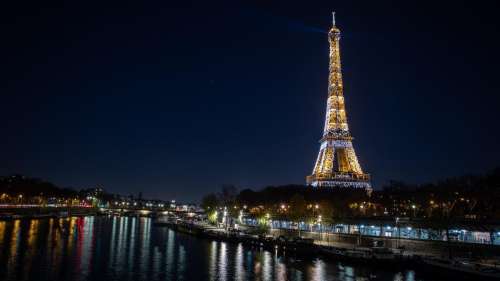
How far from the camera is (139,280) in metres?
39.4

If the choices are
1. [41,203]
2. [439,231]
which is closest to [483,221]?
[439,231]

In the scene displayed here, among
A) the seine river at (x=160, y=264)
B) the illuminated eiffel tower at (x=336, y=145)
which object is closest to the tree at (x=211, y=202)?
the illuminated eiffel tower at (x=336, y=145)

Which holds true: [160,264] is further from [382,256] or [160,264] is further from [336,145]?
[336,145]

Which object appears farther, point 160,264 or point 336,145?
point 336,145

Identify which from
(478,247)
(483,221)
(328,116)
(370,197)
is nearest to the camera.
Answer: (478,247)

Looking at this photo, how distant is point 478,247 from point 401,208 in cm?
2473

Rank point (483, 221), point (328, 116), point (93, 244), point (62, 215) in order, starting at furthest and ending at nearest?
1. point (62, 215)
2. point (328, 116)
3. point (93, 244)
4. point (483, 221)

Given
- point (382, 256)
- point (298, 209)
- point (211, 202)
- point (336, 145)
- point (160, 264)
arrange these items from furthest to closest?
point (211, 202) < point (336, 145) < point (298, 209) < point (160, 264) < point (382, 256)

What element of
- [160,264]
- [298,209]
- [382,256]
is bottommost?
[160,264]

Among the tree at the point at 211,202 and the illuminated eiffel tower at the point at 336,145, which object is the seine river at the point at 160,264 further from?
the tree at the point at 211,202

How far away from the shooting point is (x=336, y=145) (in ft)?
313

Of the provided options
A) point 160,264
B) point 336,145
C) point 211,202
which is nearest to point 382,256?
point 160,264

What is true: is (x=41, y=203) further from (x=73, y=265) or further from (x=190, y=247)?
(x=73, y=265)

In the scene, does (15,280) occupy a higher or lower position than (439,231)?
lower
